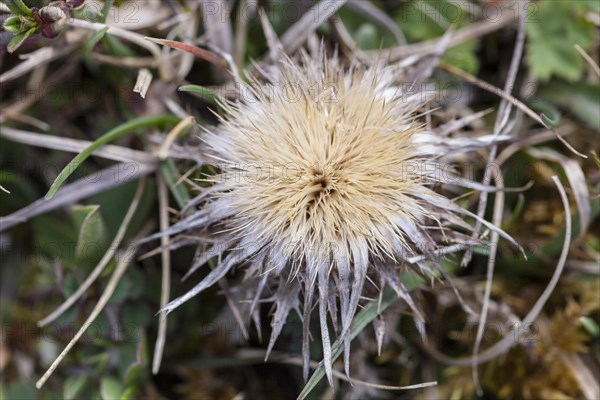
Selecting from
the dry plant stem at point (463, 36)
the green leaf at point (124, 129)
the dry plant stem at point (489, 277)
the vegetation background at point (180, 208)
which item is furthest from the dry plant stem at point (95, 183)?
the dry plant stem at point (489, 277)

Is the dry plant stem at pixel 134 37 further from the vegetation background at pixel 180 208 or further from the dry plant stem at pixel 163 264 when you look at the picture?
the dry plant stem at pixel 163 264

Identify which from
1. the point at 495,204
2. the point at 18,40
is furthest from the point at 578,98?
the point at 18,40

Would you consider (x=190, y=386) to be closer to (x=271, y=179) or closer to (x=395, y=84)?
(x=271, y=179)

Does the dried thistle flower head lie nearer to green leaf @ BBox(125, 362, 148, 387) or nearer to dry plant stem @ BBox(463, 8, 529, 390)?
dry plant stem @ BBox(463, 8, 529, 390)

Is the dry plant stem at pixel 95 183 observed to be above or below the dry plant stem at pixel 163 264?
above

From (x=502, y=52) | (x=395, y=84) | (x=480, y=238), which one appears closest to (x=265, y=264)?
(x=480, y=238)

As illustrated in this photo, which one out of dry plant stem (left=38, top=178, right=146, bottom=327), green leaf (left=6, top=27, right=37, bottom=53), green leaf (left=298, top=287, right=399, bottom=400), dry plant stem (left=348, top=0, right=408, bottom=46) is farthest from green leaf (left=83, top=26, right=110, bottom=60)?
green leaf (left=298, top=287, right=399, bottom=400)

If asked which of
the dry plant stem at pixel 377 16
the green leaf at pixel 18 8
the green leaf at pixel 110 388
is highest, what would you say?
the dry plant stem at pixel 377 16

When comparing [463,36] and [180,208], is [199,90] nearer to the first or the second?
[180,208]

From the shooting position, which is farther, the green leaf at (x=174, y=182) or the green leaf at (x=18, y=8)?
the green leaf at (x=174, y=182)
